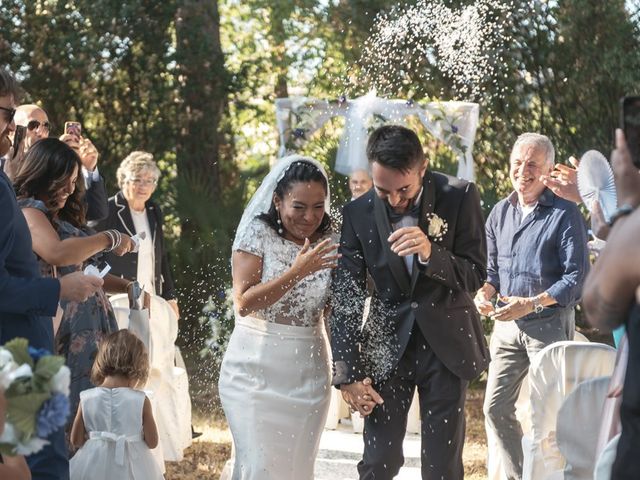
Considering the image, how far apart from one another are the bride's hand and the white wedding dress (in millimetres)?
255

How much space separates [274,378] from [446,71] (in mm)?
6422

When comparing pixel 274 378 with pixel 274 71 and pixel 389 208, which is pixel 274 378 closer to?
pixel 389 208

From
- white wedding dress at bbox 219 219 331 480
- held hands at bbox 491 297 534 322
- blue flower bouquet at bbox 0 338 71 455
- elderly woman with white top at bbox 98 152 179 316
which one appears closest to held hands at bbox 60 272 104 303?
white wedding dress at bbox 219 219 331 480

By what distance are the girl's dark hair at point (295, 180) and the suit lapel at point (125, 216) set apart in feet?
9.24

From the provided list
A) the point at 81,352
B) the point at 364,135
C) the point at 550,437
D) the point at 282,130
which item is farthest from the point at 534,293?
the point at 282,130

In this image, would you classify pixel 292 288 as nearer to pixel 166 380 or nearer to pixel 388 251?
pixel 388 251

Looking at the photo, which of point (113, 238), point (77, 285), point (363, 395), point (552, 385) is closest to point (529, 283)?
point (552, 385)

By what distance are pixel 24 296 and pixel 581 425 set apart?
2004 millimetres

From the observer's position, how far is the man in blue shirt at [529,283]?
6.11 metres

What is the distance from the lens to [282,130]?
952cm

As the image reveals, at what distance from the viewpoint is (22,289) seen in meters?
3.83

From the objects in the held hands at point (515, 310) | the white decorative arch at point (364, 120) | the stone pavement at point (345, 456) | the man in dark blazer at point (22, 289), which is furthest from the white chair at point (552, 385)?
the white decorative arch at point (364, 120)

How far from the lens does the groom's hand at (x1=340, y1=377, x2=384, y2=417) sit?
4.77 metres

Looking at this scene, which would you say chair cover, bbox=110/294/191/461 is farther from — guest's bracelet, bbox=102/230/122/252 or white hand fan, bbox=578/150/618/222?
white hand fan, bbox=578/150/618/222
